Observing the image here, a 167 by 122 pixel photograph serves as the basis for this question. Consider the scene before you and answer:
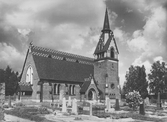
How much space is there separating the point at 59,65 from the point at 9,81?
30.1m

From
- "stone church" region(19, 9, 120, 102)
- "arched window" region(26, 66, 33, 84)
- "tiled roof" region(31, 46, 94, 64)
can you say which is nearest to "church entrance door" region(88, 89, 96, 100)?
"stone church" region(19, 9, 120, 102)

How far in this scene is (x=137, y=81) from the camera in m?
58.8

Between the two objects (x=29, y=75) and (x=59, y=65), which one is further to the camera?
(x=59, y=65)

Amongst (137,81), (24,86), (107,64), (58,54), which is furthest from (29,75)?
(137,81)

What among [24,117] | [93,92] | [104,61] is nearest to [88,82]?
[93,92]

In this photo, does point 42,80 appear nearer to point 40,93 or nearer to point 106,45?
point 40,93

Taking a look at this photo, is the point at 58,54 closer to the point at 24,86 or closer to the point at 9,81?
the point at 24,86

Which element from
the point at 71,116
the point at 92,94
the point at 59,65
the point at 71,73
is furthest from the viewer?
the point at 71,73

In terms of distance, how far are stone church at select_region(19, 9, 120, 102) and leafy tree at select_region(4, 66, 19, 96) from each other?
78.1 ft

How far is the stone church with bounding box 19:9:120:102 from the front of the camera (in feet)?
135

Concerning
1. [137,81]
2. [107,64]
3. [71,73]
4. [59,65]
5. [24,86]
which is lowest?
[24,86]

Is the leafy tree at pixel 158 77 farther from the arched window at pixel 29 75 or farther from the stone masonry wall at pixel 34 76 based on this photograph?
the arched window at pixel 29 75

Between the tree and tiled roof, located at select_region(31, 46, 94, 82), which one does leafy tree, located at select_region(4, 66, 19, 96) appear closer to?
tiled roof, located at select_region(31, 46, 94, 82)

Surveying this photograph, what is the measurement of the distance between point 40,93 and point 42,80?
254 cm
